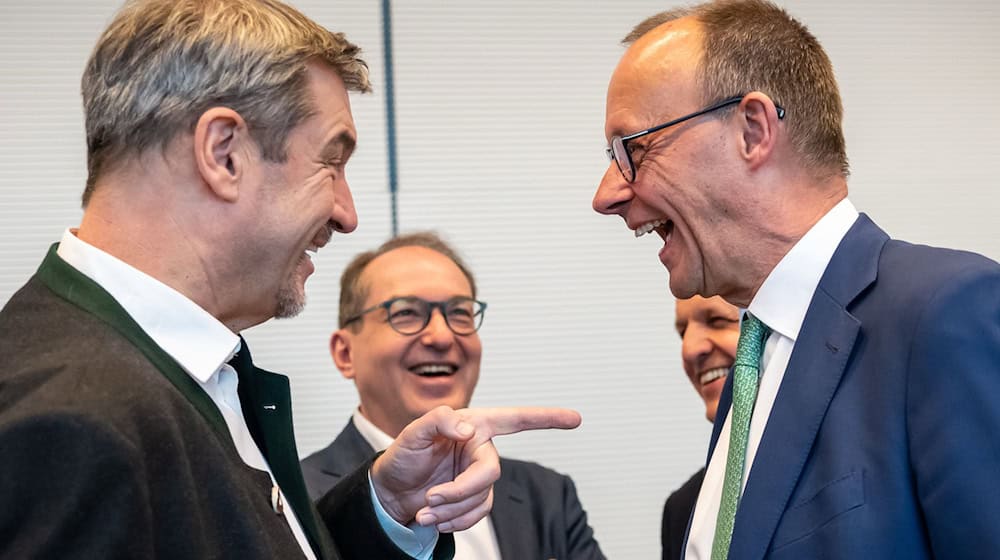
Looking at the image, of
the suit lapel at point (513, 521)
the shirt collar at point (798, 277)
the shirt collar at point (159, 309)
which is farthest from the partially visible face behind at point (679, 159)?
the suit lapel at point (513, 521)

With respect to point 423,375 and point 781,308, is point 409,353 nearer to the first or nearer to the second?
point 423,375

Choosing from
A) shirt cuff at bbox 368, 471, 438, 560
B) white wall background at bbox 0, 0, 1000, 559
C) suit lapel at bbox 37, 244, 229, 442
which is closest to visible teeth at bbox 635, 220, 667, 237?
shirt cuff at bbox 368, 471, 438, 560

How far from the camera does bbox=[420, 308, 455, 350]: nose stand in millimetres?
3061

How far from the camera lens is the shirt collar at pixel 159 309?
1.44 meters

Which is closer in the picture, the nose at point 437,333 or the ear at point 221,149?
the ear at point 221,149

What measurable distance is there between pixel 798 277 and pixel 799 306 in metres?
0.04

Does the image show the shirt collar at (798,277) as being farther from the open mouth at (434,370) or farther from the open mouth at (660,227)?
the open mouth at (434,370)

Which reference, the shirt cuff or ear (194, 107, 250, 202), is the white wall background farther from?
ear (194, 107, 250, 202)

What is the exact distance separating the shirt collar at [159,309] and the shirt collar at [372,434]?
4.99 feet

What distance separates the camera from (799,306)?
1767 millimetres

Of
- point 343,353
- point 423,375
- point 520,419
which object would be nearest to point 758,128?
point 520,419

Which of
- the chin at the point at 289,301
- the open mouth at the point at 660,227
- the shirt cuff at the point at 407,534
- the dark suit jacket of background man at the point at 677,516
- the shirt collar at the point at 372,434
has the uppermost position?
the open mouth at the point at 660,227

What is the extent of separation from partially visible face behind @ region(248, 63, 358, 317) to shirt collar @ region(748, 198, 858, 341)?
642 mm

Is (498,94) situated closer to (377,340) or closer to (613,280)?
(613,280)
